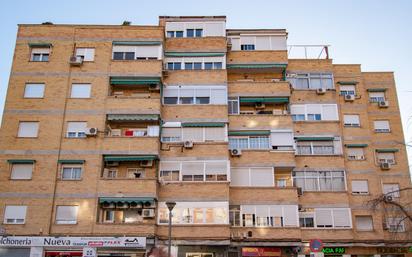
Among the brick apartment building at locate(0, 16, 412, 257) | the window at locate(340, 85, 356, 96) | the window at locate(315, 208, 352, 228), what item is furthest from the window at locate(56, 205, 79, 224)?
the window at locate(340, 85, 356, 96)

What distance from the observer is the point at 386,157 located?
1133 inches

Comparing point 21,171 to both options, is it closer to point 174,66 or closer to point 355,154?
point 174,66

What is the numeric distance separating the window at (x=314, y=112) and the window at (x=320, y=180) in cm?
365

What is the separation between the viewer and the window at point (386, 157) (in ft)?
94.2

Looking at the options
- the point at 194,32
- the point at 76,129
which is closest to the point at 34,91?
the point at 76,129

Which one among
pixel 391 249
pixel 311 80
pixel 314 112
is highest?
pixel 311 80

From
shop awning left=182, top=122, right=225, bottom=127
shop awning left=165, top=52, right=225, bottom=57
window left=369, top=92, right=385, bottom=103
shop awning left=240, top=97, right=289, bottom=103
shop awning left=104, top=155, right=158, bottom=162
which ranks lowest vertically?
shop awning left=104, top=155, right=158, bottom=162

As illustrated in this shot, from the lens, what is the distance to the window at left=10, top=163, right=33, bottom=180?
79.2 ft

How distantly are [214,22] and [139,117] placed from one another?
849 centimetres

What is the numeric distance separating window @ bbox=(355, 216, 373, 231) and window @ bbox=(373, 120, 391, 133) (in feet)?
20.6

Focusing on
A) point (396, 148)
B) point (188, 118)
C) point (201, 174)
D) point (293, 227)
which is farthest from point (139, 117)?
point (396, 148)

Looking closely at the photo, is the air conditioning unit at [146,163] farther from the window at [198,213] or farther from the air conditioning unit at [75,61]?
the air conditioning unit at [75,61]

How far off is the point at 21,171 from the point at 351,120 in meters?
20.8

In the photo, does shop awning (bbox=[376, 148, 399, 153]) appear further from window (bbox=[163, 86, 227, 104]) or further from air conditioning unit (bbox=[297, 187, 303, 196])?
window (bbox=[163, 86, 227, 104])
